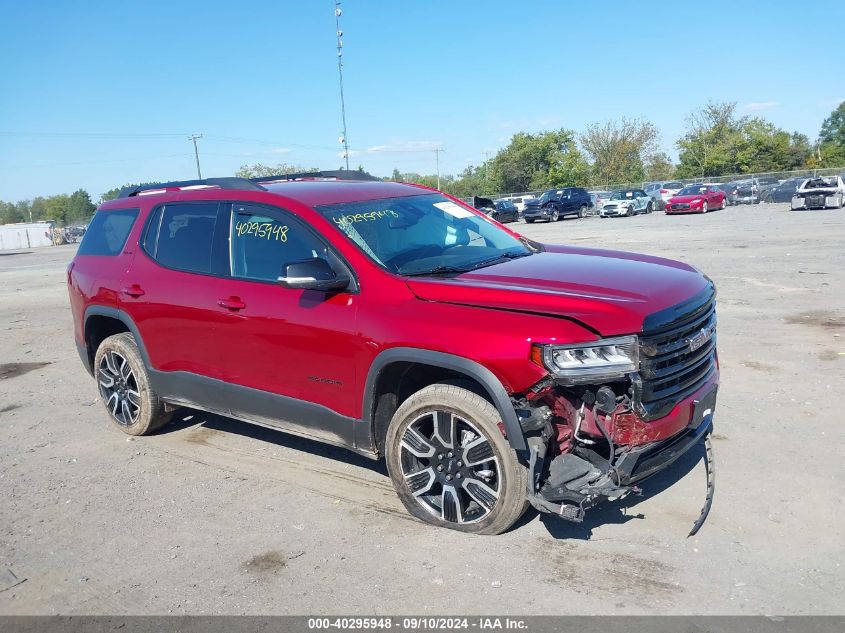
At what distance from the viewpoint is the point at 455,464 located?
3.93 meters

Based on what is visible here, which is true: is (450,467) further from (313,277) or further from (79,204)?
(79,204)

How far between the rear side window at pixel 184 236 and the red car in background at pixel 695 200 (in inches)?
1352

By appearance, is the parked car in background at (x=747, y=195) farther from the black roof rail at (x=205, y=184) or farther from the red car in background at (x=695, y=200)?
the black roof rail at (x=205, y=184)

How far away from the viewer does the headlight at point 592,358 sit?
3.42 meters

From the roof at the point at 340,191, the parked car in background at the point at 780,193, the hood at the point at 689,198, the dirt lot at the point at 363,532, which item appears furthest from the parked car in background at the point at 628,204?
the roof at the point at 340,191

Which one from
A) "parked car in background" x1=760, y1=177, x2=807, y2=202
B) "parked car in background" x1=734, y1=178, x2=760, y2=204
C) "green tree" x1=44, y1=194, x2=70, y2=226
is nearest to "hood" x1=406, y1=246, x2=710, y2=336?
"parked car in background" x1=760, y1=177, x2=807, y2=202

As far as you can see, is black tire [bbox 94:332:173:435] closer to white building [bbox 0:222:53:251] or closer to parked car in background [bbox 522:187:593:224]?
parked car in background [bbox 522:187:593:224]

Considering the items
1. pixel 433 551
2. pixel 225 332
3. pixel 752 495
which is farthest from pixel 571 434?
pixel 225 332

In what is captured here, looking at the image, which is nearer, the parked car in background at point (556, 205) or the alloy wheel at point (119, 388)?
the alloy wheel at point (119, 388)

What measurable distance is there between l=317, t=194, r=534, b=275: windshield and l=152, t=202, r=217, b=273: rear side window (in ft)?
3.41

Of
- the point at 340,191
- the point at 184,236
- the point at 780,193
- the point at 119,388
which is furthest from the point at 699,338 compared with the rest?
the point at 780,193

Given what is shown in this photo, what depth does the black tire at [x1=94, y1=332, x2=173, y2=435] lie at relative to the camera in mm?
5672

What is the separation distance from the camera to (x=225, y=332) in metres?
4.82

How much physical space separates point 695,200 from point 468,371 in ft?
116
